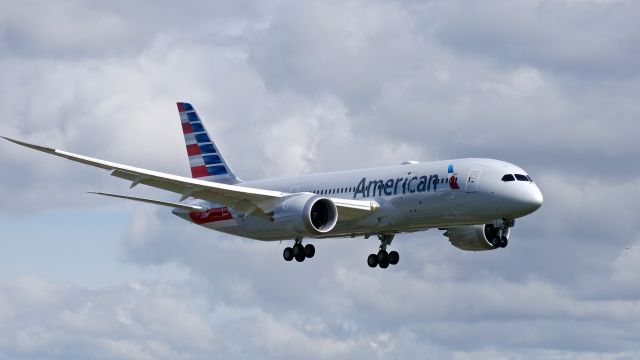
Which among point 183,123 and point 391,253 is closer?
point 391,253

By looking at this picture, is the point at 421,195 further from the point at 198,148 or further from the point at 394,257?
the point at 198,148

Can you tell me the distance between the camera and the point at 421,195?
64.4m

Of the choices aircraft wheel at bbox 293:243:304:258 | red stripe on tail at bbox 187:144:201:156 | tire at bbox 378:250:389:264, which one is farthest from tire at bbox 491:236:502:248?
red stripe on tail at bbox 187:144:201:156

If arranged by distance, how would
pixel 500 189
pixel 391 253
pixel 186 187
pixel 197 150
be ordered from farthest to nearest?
pixel 197 150 → pixel 391 253 → pixel 186 187 → pixel 500 189

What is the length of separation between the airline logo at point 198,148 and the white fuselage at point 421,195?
7.80 metres

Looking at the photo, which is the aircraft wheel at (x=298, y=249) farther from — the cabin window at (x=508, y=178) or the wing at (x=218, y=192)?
the cabin window at (x=508, y=178)

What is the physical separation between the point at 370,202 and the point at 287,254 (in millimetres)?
6512

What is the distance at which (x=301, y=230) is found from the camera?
2574 inches

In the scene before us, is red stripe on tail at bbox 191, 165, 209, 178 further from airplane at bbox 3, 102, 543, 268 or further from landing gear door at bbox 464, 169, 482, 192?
landing gear door at bbox 464, 169, 482, 192

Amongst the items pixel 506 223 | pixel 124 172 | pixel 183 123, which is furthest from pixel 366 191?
pixel 183 123

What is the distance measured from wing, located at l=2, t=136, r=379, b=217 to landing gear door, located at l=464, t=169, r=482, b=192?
552 centimetres

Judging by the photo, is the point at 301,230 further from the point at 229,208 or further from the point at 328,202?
the point at 229,208

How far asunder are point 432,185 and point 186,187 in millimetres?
12462

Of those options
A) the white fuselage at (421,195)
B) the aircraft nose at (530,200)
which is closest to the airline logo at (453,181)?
the white fuselage at (421,195)
